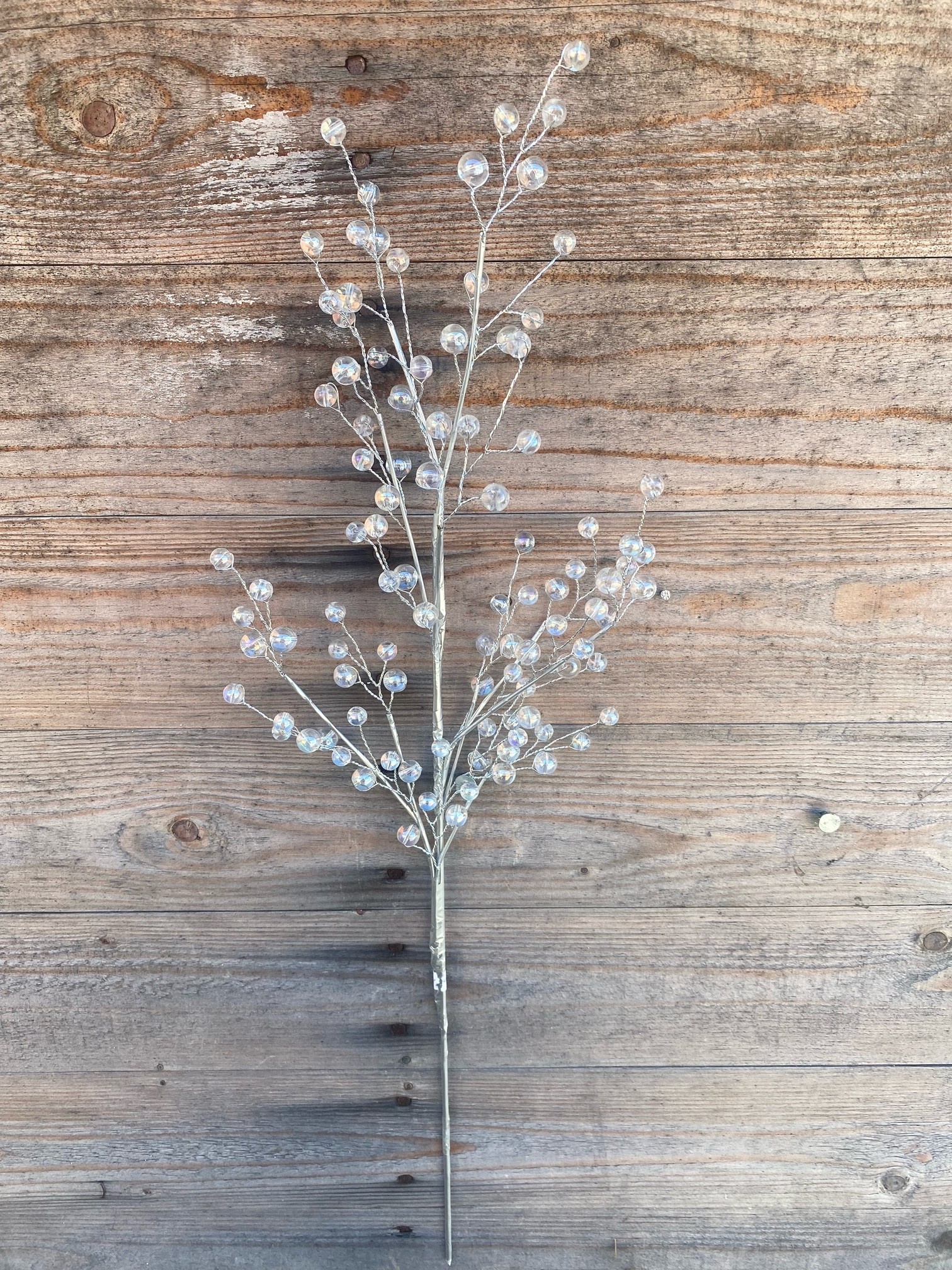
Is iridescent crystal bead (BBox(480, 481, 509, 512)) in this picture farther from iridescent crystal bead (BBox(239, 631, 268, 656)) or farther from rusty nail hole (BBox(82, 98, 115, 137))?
rusty nail hole (BBox(82, 98, 115, 137))

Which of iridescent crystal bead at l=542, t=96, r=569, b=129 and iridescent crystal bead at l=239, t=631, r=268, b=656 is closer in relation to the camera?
iridescent crystal bead at l=542, t=96, r=569, b=129

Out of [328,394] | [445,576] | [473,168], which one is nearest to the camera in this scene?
[473,168]

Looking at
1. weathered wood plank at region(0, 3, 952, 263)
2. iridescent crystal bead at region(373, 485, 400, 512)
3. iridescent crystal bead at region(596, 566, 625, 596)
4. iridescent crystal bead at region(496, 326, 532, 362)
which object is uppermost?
weathered wood plank at region(0, 3, 952, 263)

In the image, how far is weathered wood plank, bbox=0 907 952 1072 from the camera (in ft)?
2.59

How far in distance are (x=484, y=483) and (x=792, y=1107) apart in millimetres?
718

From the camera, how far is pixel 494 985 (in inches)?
31.2

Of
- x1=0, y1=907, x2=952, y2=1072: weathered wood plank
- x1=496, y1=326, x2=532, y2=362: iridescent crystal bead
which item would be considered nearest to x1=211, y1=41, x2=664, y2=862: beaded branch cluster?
x1=496, y1=326, x2=532, y2=362: iridescent crystal bead

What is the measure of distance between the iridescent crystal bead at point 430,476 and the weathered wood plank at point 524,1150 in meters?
0.61

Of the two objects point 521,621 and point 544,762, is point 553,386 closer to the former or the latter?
point 521,621

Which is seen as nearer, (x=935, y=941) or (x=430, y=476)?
(x=430, y=476)

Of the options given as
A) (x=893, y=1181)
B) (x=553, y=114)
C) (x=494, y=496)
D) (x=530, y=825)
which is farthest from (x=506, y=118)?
(x=893, y=1181)

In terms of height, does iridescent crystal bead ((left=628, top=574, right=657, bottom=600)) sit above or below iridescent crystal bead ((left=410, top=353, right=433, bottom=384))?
below

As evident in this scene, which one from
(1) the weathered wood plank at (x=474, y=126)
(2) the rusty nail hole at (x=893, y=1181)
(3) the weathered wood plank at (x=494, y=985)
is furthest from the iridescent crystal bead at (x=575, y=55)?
(2) the rusty nail hole at (x=893, y=1181)

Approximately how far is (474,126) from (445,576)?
0.40m
